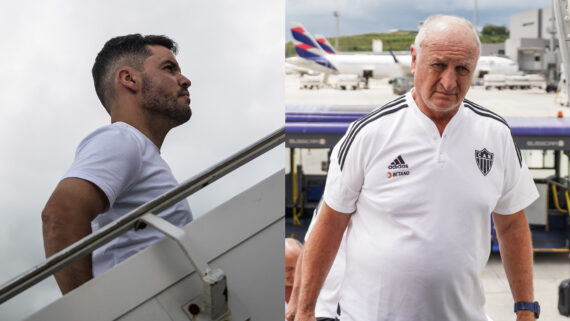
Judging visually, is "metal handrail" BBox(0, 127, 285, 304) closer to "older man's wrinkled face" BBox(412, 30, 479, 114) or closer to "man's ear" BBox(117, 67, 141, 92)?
"man's ear" BBox(117, 67, 141, 92)

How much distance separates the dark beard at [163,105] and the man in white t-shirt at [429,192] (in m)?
0.30

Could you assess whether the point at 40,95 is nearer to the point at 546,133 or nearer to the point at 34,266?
the point at 34,266

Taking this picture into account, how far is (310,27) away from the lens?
129cm

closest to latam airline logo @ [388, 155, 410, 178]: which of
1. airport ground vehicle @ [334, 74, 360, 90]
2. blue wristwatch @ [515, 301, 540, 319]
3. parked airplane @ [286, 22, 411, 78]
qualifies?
blue wristwatch @ [515, 301, 540, 319]

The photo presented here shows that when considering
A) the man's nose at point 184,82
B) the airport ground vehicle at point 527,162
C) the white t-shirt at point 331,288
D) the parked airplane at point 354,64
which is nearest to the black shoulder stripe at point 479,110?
the white t-shirt at point 331,288

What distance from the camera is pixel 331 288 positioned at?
109 cm

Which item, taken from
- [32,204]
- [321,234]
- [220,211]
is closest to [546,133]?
[321,234]

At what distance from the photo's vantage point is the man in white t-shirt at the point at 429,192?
925 millimetres

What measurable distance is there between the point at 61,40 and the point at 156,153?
0.25 m

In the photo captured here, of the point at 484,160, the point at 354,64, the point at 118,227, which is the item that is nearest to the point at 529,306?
the point at 484,160

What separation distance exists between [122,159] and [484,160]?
2.08 feet

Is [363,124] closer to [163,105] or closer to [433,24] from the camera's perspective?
[433,24]

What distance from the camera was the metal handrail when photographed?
78cm

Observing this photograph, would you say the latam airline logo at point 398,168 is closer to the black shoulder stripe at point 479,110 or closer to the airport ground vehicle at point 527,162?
the black shoulder stripe at point 479,110
